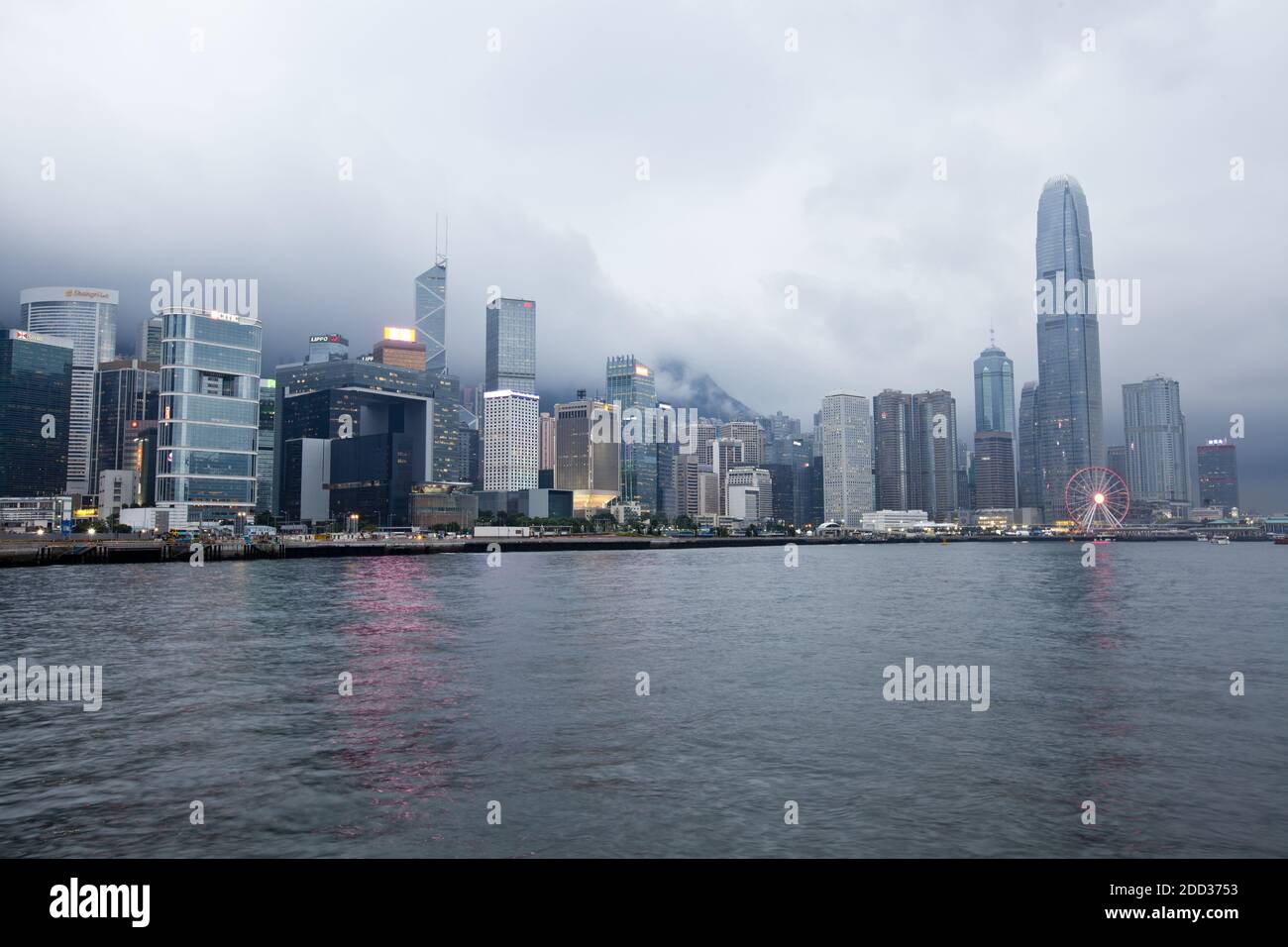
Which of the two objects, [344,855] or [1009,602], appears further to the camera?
[1009,602]

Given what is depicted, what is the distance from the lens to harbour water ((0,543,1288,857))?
59.3 ft

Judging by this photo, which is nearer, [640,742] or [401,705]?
[640,742]

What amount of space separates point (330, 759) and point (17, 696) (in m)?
18.9

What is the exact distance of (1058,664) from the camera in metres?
40.7

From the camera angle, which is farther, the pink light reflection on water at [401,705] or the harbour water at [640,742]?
the pink light reflection on water at [401,705]

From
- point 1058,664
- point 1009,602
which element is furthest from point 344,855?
point 1009,602

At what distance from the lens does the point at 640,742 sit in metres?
25.5

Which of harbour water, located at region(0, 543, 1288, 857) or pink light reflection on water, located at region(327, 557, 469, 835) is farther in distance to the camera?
pink light reflection on water, located at region(327, 557, 469, 835)

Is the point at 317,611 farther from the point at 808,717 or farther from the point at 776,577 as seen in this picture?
the point at 776,577

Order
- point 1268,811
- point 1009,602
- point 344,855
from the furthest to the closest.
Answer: point 1009,602
point 1268,811
point 344,855

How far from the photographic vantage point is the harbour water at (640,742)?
18078 mm
